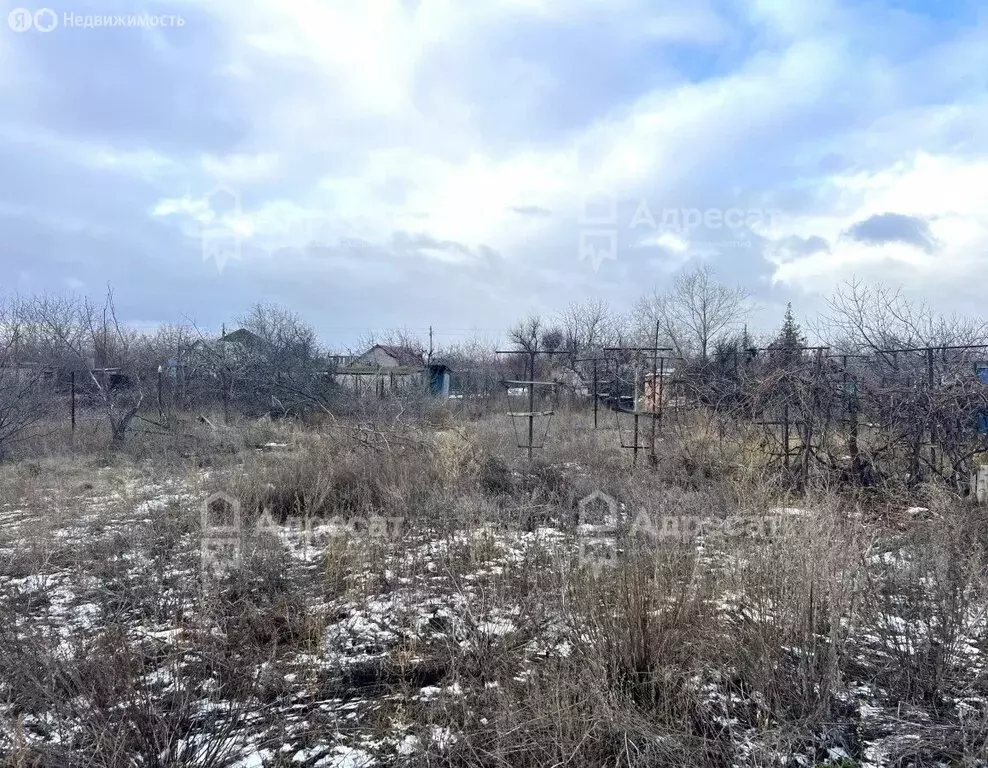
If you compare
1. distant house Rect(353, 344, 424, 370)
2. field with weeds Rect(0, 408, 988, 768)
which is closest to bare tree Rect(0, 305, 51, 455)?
field with weeds Rect(0, 408, 988, 768)

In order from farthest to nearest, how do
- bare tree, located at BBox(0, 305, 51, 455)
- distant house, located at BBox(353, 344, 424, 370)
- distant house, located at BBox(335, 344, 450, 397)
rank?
distant house, located at BBox(353, 344, 424, 370) < distant house, located at BBox(335, 344, 450, 397) < bare tree, located at BBox(0, 305, 51, 455)

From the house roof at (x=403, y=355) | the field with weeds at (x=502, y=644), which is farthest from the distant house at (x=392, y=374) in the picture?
the field with weeds at (x=502, y=644)

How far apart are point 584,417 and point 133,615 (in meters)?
10.6

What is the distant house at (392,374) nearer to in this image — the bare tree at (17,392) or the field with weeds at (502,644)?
the bare tree at (17,392)

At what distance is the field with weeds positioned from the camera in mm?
2223

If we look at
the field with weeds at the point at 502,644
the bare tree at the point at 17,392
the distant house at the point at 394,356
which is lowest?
A: the field with weeds at the point at 502,644

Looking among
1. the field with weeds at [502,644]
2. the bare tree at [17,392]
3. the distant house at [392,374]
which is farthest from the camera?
the distant house at [392,374]

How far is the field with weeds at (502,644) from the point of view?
2.22m

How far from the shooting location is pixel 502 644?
116 inches

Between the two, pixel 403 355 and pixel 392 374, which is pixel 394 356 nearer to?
pixel 403 355

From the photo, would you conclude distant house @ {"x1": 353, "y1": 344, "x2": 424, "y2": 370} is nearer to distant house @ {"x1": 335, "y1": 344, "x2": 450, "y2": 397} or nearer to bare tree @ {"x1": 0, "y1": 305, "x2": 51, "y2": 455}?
distant house @ {"x1": 335, "y1": 344, "x2": 450, "y2": 397}

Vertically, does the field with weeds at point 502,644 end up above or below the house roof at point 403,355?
below

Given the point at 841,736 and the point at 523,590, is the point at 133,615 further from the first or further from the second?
the point at 841,736

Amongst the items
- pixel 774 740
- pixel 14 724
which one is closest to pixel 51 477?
pixel 14 724
